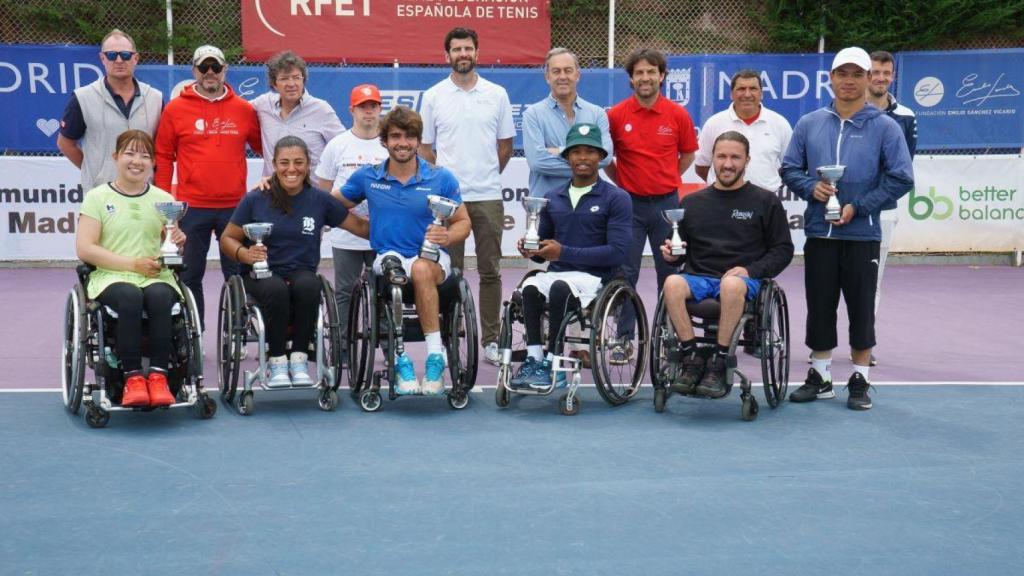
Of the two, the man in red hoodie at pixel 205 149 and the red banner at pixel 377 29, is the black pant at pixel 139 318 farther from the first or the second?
the red banner at pixel 377 29

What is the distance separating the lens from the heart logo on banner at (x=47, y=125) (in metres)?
10.9

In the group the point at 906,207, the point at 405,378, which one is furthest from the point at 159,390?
the point at 906,207

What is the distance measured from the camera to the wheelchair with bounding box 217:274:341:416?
536cm

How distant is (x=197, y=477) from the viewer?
4461 mm

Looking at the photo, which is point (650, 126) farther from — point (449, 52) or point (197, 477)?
point (197, 477)

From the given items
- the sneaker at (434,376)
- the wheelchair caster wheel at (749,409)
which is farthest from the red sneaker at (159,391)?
the wheelchair caster wheel at (749,409)

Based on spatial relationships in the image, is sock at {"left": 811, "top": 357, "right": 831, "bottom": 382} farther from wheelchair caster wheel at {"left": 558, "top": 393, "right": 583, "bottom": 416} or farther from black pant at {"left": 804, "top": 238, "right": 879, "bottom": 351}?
wheelchair caster wheel at {"left": 558, "top": 393, "right": 583, "bottom": 416}

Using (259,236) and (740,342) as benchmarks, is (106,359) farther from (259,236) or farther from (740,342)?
(740,342)

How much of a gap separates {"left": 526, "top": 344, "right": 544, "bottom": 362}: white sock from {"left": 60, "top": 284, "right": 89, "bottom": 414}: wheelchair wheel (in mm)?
1907

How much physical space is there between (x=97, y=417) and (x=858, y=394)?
10.9 ft

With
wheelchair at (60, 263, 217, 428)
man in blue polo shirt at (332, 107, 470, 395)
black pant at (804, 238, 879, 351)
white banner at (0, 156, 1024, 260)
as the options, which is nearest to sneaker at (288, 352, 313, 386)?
wheelchair at (60, 263, 217, 428)

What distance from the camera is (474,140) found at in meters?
6.72

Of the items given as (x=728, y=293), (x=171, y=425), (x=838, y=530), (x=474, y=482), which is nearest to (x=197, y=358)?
(x=171, y=425)

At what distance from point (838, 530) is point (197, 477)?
2.22 metres
